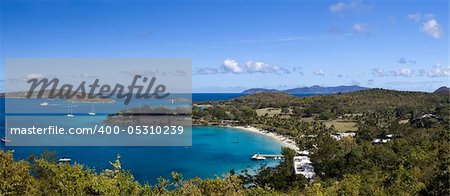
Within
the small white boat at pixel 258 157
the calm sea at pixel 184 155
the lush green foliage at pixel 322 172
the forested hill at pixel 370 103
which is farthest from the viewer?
the forested hill at pixel 370 103

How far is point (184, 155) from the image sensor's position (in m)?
59.8

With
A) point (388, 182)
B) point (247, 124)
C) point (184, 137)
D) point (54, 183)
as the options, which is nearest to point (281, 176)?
point (388, 182)

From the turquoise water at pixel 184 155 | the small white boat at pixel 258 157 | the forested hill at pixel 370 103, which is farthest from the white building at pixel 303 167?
the forested hill at pixel 370 103

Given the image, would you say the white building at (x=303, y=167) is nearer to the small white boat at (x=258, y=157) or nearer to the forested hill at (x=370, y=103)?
the small white boat at (x=258, y=157)

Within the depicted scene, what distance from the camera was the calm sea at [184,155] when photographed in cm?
4728

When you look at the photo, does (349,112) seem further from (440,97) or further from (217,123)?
(217,123)

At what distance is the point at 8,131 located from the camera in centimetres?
7919

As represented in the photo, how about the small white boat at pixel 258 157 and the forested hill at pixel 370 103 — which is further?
the forested hill at pixel 370 103

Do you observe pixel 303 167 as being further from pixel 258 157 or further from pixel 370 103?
pixel 370 103

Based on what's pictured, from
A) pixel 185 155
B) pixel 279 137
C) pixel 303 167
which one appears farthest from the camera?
pixel 279 137

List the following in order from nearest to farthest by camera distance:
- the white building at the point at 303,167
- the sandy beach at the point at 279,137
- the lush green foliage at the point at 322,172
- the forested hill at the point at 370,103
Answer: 1. the lush green foliage at the point at 322,172
2. the white building at the point at 303,167
3. the sandy beach at the point at 279,137
4. the forested hill at the point at 370,103

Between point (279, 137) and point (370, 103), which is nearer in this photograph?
point (279, 137)

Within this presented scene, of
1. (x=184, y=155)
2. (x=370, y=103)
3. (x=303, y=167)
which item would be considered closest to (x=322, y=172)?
(x=303, y=167)

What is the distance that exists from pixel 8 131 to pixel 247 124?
1886 inches
